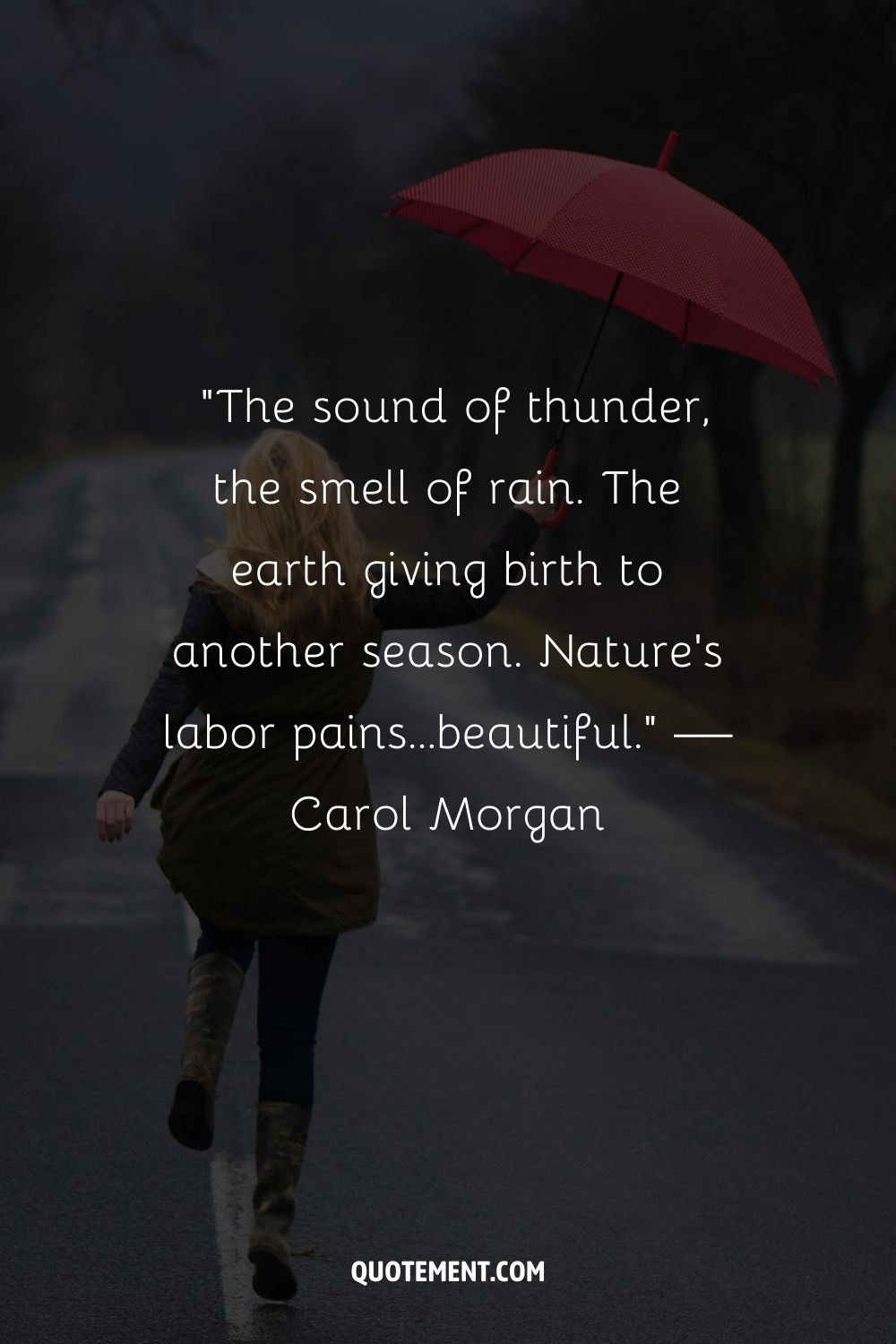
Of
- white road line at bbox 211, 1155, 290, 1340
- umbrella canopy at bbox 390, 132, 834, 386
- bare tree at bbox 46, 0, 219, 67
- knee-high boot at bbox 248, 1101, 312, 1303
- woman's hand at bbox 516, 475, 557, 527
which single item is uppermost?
bare tree at bbox 46, 0, 219, 67

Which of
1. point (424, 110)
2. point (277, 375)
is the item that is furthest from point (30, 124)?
point (277, 375)

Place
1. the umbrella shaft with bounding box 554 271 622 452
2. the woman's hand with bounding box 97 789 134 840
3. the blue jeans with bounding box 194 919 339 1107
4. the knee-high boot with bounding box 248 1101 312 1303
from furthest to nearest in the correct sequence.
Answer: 1. the umbrella shaft with bounding box 554 271 622 452
2. the blue jeans with bounding box 194 919 339 1107
3. the knee-high boot with bounding box 248 1101 312 1303
4. the woman's hand with bounding box 97 789 134 840

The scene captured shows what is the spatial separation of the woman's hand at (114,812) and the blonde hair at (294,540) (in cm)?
45

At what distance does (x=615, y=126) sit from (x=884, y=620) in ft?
19.9

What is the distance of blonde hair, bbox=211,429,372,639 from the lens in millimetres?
4145

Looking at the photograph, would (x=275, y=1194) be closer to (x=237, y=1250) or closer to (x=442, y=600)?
(x=237, y=1250)

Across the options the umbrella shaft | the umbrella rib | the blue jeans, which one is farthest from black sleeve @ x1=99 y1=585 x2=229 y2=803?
the umbrella rib

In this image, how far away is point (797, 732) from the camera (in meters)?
16.0

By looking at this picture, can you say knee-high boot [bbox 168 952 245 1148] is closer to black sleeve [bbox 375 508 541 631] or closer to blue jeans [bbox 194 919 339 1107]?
blue jeans [bbox 194 919 339 1107]

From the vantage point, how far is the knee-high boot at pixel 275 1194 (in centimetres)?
421

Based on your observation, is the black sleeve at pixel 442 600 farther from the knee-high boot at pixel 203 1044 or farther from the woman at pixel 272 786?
the knee-high boot at pixel 203 1044

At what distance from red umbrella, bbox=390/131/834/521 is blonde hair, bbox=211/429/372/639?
26.6 inches

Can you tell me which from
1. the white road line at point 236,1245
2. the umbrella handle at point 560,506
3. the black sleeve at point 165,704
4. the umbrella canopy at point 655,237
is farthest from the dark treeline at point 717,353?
the black sleeve at point 165,704

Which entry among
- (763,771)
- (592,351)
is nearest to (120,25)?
(763,771)
